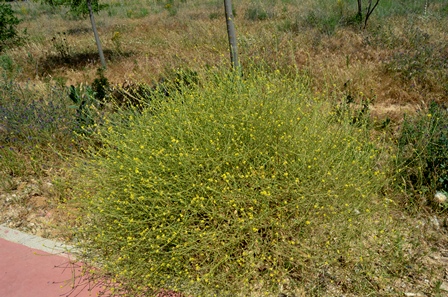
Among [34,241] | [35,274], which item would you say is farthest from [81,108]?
[35,274]

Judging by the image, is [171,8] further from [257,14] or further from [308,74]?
[308,74]

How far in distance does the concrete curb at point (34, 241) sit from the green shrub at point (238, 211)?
0.62 feet

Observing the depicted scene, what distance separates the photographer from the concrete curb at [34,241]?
9.60ft

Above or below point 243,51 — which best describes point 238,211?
below

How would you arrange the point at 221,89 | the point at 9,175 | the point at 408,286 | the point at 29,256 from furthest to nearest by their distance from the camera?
1. the point at 9,175
2. the point at 221,89
3. the point at 29,256
4. the point at 408,286

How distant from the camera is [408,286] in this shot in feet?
7.66

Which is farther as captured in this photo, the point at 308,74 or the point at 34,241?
the point at 308,74

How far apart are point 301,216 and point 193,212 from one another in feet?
2.72

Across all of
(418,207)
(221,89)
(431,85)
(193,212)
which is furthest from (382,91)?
(193,212)

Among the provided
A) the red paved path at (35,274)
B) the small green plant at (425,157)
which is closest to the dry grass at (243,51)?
the small green plant at (425,157)

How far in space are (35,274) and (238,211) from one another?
5.72 feet

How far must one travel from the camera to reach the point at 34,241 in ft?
10.1

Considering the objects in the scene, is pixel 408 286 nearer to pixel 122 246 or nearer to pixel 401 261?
pixel 401 261

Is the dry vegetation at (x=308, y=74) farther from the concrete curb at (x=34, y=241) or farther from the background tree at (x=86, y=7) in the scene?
the background tree at (x=86, y=7)
